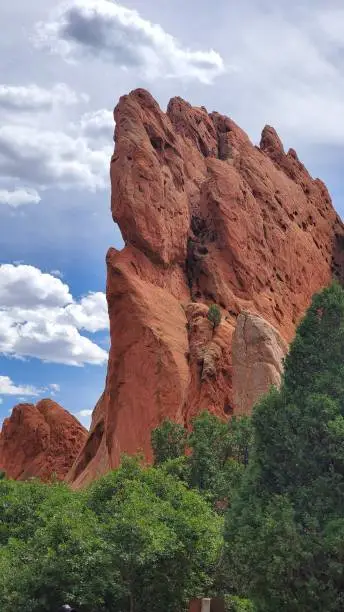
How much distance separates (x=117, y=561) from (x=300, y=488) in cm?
605

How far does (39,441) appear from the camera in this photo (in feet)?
261

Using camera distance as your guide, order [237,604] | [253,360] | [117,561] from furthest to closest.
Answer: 1. [253,360]
2. [237,604]
3. [117,561]

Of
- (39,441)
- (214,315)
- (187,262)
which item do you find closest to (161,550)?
(214,315)

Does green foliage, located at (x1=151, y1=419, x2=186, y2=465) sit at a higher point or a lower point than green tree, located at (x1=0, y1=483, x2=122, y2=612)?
higher

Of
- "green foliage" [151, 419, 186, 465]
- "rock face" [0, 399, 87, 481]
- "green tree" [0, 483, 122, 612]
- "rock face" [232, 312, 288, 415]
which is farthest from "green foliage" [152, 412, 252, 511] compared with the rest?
"rock face" [0, 399, 87, 481]

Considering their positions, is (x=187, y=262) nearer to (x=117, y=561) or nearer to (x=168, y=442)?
(x=168, y=442)

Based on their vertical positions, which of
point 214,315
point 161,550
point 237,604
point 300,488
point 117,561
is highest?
point 214,315

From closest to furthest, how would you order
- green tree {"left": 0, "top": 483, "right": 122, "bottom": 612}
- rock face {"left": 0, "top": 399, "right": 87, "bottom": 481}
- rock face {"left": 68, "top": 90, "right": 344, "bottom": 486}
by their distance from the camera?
green tree {"left": 0, "top": 483, "right": 122, "bottom": 612}, rock face {"left": 68, "top": 90, "right": 344, "bottom": 486}, rock face {"left": 0, "top": 399, "right": 87, "bottom": 481}

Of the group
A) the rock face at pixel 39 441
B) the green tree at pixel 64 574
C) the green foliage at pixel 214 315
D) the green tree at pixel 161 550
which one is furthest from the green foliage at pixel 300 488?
the rock face at pixel 39 441

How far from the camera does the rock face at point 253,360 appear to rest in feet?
141

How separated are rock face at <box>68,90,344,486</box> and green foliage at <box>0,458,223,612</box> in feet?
69.1

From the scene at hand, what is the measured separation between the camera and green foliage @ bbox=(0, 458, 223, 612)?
69.1ft

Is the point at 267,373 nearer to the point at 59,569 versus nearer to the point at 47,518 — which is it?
the point at 47,518

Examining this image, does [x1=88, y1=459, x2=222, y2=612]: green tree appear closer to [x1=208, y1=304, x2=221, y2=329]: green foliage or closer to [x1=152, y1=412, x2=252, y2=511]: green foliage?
[x1=152, y1=412, x2=252, y2=511]: green foliage
